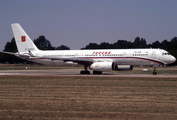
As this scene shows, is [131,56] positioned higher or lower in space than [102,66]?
higher

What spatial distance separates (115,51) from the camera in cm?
3366

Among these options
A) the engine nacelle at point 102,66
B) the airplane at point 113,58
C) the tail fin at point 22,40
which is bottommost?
the engine nacelle at point 102,66

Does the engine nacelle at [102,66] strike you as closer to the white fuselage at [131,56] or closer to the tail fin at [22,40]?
the white fuselage at [131,56]

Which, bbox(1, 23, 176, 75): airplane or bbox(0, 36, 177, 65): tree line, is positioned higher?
bbox(0, 36, 177, 65): tree line

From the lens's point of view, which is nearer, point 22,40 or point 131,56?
point 131,56

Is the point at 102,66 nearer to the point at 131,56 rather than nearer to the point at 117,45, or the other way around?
the point at 131,56

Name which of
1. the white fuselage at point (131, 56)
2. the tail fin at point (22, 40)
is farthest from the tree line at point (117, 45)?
the white fuselage at point (131, 56)

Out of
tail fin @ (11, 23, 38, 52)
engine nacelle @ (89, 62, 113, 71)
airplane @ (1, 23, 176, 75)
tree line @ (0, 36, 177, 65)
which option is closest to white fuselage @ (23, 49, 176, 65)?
airplane @ (1, 23, 176, 75)

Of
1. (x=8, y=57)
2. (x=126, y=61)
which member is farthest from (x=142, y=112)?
(x=8, y=57)

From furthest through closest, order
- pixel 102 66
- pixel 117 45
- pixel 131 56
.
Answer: pixel 117 45 < pixel 131 56 < pixel 102 66

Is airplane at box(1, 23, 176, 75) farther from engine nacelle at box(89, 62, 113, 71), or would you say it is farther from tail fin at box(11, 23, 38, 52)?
tail fin at box(11, 23, 38, 52)

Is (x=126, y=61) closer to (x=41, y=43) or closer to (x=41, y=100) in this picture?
Result: (x=41, y=100)

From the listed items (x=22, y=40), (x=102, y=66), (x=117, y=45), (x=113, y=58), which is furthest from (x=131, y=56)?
(x=117, y=45)

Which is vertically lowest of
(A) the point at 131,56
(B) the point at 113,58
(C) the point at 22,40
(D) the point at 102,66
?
(D) the point at 102,66
